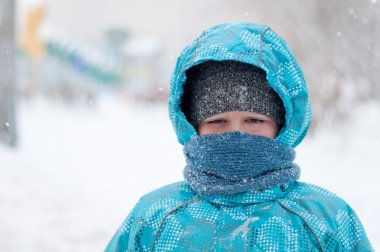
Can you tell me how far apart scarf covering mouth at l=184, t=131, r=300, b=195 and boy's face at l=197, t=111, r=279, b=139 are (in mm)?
62

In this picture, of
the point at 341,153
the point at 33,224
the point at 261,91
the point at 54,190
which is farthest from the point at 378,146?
the point at 261,91

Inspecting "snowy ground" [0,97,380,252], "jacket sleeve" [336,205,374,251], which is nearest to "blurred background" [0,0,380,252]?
"snowy ground" [0,97,380,252]

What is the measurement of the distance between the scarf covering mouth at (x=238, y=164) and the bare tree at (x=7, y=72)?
26.4 ft

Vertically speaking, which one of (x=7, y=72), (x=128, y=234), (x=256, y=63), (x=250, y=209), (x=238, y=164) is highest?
(x=7, y=72)

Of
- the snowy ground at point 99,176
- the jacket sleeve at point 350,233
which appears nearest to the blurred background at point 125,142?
the snowy ground at point 99,176

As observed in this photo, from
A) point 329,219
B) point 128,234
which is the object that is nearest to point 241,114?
point 329,219

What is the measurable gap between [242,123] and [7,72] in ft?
27.1

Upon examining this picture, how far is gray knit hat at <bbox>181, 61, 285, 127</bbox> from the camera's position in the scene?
1.88 m

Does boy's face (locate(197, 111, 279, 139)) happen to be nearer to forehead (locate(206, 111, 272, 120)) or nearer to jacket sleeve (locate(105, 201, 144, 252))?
forehead (locate(206, 111, 272, 120))

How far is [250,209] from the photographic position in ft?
5.80

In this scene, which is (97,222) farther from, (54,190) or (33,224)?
(54,190)

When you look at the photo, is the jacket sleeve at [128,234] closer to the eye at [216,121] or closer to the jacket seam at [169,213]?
the jacket seam at [169,213]

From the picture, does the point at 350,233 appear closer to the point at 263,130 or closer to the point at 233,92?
the point at 263,130

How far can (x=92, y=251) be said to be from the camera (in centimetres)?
416
